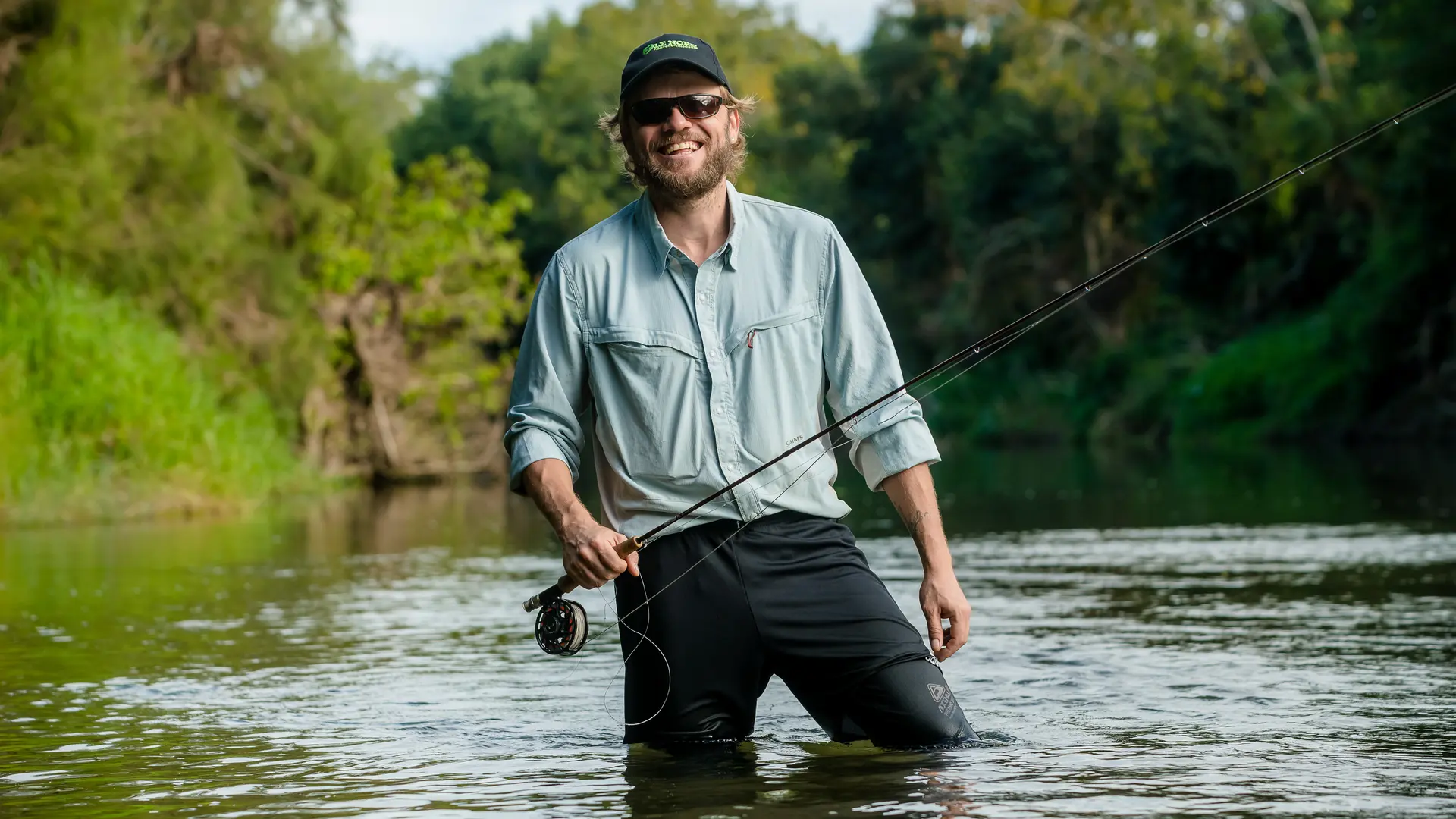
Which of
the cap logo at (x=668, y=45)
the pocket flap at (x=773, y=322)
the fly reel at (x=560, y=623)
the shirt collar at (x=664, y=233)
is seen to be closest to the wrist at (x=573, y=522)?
the fly reel at (x=560, y=623)

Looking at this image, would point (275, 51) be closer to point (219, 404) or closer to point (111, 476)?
point (219, 404)

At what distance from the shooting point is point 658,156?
5395 mm

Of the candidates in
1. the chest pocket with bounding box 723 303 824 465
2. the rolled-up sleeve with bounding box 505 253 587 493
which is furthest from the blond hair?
the chest pocket with bounding box 723 303 824 465

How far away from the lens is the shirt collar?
5.38 m

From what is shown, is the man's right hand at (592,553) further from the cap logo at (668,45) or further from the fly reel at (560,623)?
the cap logo at (668,45)

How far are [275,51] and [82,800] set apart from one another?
2223cm

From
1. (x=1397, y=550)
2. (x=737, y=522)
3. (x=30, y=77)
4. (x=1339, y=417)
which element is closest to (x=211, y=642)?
(x=737, y=522)

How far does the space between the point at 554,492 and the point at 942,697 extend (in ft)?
3.56

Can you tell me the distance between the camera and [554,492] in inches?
210

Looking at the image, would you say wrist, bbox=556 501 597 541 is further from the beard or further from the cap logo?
the cap logo

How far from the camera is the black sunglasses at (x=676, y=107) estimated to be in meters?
5.34

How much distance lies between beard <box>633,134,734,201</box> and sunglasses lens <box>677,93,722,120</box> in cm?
5

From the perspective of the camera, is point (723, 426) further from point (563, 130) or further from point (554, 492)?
point (563, 130)

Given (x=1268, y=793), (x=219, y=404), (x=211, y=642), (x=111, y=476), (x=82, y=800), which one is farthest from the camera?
(x=219, y=404)
